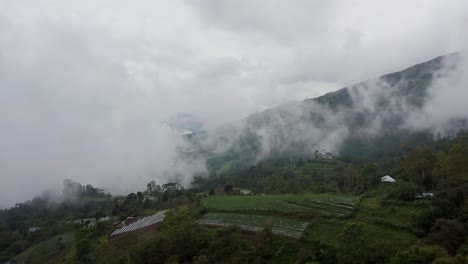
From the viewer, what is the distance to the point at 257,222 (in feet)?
146

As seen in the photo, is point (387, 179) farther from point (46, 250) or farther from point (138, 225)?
point (46, 250)

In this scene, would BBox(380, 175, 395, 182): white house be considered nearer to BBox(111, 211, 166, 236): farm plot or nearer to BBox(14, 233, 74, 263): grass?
BBox(111, 211, 166, 236): farm plot

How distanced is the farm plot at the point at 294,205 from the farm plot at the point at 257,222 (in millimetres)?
2051

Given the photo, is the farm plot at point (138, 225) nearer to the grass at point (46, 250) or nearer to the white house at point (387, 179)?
the grass at point (46, 250)

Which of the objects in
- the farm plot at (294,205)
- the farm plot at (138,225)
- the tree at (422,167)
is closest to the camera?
the farm plot at (294,205)

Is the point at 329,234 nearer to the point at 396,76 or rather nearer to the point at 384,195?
the point at 384,195

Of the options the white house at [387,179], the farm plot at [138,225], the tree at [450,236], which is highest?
→ the white house at [387,179]

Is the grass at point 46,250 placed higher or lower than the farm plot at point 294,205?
lower

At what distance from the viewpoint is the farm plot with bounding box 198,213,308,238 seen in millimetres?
39438

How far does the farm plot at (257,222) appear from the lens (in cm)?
3944

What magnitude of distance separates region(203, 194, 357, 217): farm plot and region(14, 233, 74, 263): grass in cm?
3038

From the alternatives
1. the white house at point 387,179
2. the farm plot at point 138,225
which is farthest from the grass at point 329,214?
the white house at point 387,179

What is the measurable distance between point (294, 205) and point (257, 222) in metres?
7.63

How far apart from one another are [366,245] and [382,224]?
10.5 meters
